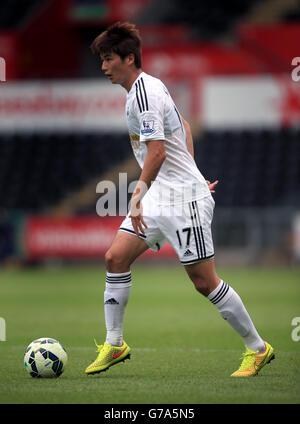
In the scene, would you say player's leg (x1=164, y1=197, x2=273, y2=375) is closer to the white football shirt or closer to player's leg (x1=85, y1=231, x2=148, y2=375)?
the white football shirt

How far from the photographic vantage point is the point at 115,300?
593 centimetres

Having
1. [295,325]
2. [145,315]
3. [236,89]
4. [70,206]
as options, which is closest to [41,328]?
[145,315]

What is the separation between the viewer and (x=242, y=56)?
73.6 feet

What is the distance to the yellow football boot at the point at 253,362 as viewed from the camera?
5.82 metres

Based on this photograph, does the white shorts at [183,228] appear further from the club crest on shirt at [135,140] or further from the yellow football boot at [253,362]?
the yellow football boot at [253,362]

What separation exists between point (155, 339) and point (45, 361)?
2556 mm

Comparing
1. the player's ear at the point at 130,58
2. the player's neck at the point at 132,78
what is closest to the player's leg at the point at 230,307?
the player's neck at the point at 132,78

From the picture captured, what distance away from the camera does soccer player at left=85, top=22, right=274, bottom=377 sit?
5668 millimetres

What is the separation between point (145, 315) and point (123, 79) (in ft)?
17.1

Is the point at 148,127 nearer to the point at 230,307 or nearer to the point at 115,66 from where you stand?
the point at 115,66

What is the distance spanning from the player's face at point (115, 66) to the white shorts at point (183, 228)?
923mm

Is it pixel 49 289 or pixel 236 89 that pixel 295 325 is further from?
pixel 236 89

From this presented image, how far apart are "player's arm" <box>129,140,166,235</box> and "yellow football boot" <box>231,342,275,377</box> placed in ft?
4.01

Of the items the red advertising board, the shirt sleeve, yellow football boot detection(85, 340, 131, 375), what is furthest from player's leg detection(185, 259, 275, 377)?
the red advertising board
